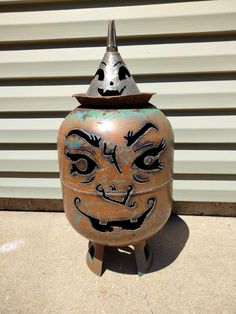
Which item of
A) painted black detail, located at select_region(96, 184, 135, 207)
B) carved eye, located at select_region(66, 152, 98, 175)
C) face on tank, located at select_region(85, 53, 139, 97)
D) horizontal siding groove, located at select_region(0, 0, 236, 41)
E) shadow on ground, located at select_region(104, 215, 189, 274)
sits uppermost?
horizontal siding groove, located at select_region(0, 0, 236, 41)

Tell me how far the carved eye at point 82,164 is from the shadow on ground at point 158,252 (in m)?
0.89

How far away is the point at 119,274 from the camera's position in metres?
1.98

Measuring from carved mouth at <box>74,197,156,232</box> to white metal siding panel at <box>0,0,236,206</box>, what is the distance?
3.24ft

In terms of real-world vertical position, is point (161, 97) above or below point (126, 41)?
below

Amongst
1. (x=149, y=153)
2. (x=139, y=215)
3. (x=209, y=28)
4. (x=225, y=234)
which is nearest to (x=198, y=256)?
(x=225, y=234)

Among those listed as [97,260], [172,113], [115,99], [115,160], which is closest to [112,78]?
[115,99]

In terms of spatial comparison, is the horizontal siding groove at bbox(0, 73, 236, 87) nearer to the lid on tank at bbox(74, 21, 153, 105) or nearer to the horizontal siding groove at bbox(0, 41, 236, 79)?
the horizontal siding groove at bbox(0, 41, 236, 79)

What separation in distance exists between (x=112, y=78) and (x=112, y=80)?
13 millimetres

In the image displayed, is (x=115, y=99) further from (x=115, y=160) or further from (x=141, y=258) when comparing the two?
(x=141, y=258)

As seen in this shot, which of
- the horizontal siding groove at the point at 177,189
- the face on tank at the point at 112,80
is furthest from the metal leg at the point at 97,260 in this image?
the face on tank at the point at 112,80

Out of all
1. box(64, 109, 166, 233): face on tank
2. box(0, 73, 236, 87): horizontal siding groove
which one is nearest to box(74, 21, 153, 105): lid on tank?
box(64, 109, 166, 233): face on tank

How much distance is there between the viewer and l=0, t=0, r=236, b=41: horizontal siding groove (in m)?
2.17

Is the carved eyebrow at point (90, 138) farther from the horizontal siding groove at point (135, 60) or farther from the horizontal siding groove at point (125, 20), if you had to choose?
the horizontal siding groove at point (125, 20)

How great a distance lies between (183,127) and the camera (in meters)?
2.44
